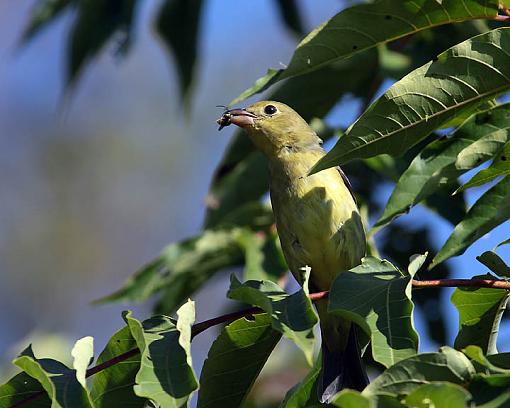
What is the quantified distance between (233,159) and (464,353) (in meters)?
2.43

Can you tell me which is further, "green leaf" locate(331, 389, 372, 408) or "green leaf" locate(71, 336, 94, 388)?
"green leaf" locate(71, 336, 94, 388)

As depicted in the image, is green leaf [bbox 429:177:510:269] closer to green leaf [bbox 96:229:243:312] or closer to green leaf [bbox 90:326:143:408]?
green leaf [bbox 90:326:143:408]

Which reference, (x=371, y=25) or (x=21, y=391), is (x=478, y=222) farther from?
(x=21, y=391)

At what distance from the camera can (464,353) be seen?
2.02 metres

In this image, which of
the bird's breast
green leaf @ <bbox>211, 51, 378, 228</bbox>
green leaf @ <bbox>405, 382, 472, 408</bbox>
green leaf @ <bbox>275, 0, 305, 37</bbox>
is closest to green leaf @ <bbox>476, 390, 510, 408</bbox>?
green leaf @ <bbox>405, 382, 472, 408</bbox>

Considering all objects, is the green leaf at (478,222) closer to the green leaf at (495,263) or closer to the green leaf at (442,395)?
the green leaf at (495,263)

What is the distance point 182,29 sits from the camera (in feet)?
15.6

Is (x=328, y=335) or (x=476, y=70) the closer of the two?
(x=476, y=70)

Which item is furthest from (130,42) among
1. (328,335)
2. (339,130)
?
(328,335)

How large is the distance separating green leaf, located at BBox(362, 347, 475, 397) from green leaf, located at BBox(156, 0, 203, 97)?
3.03m

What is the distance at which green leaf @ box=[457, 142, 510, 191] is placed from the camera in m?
2.36

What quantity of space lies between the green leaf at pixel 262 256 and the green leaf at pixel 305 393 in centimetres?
133

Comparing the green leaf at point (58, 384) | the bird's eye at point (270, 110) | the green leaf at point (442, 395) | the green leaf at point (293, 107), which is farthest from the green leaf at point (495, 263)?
the bird's eye at point (270, 110)

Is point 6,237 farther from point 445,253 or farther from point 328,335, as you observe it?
point 445,253
